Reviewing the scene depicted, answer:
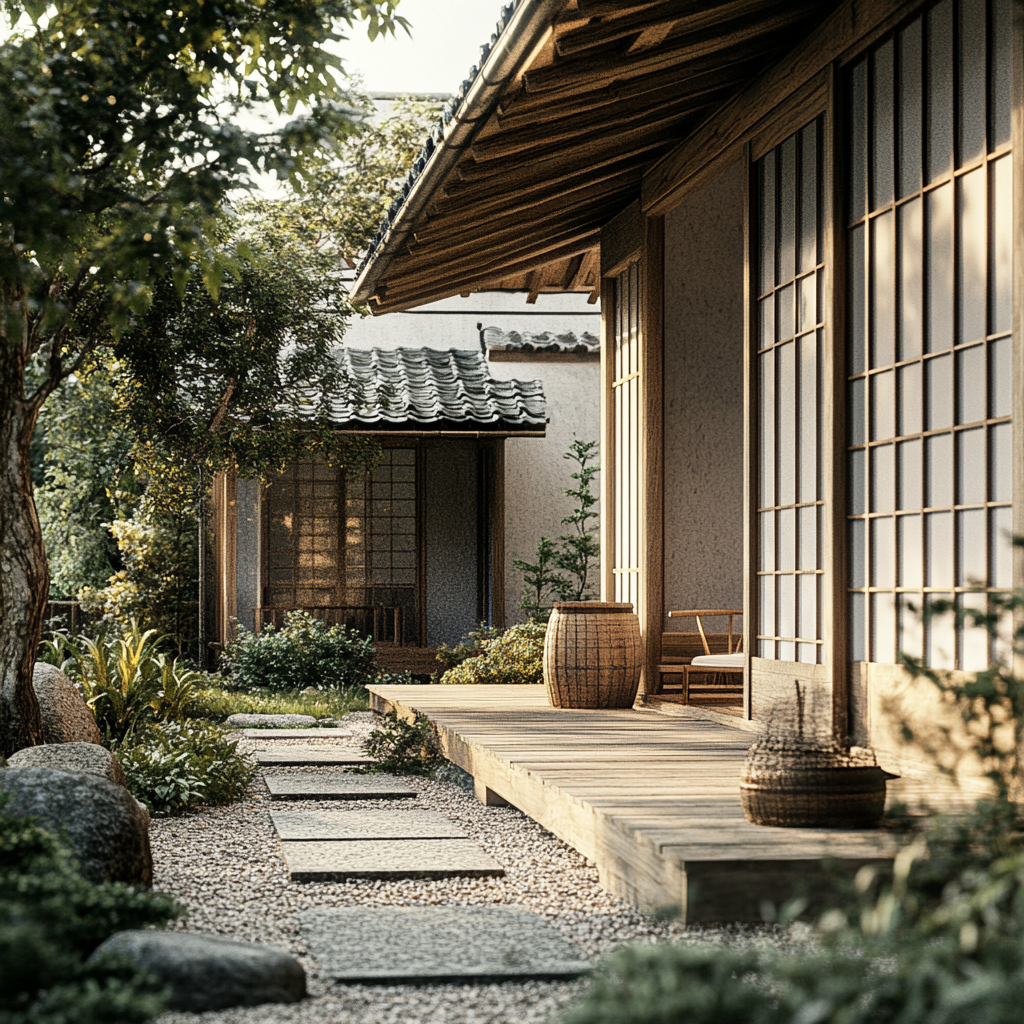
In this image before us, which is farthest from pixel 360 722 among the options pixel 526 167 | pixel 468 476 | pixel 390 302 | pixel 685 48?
pixel 685 48

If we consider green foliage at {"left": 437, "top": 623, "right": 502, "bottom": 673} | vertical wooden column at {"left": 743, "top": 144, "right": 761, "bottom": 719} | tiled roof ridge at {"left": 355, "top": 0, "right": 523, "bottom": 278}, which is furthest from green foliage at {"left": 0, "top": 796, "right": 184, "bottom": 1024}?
green foliage at {"left": 437, "top": 623, "right": 502, "bottom": 673}

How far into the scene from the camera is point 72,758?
16.5 feet

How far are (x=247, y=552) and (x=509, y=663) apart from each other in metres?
3.93

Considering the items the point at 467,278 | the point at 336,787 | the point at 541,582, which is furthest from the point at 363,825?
the point at 541,582

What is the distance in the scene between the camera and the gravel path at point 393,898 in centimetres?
285

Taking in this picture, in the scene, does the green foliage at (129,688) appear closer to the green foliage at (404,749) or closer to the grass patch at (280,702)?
the green foliage at (404,749)

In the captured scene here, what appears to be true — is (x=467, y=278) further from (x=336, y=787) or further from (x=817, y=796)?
(x=817, y=796)

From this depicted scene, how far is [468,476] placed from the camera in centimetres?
1302

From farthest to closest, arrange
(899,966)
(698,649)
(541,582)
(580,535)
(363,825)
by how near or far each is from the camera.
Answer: (580,535) → (541,582) → (698,649) → (363,825) → (899,966)

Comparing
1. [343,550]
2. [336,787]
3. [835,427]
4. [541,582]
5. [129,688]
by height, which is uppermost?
[835,427]

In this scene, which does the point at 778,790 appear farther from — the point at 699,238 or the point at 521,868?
the point at 699,238

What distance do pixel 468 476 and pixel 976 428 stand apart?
9.12m

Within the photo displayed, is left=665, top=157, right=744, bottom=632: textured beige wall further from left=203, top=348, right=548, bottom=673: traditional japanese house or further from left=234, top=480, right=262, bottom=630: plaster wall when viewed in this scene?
left=234, top=480, right=262, bottom=630: plaster wall

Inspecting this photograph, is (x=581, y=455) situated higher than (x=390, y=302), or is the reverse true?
(x=390, y=302)
